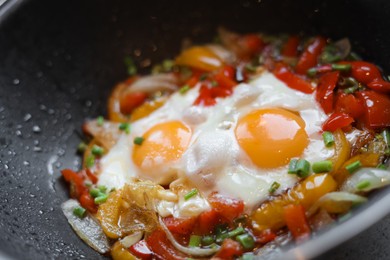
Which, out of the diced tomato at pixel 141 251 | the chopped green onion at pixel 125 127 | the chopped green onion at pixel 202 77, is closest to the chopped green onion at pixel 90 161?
the chopped green onion at pixel 125 127

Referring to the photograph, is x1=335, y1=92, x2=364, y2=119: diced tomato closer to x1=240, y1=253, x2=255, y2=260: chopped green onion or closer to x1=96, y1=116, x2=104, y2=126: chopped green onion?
x1=240, y1=253, x2=255, y2=260: chopped green onion

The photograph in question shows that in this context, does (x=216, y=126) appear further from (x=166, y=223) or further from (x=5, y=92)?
(x=5, y=92)

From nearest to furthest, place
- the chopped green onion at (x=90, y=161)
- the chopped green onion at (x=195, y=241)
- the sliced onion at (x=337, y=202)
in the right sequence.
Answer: the sliced onion at (x=337, y=202) < the chopped green onion at (x=195, y=241) < the chopped green onion at (x=90, y=161)

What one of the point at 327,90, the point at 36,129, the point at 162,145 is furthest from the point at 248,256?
the point at 36,129

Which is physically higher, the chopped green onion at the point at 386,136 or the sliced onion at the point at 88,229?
the chopped green onion at the point at 386,136

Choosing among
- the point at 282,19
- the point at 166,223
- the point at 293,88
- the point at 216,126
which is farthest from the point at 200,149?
the point at 282,19

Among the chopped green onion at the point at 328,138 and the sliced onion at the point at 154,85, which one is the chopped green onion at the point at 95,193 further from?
the chopped green onion at the point at 328,138
